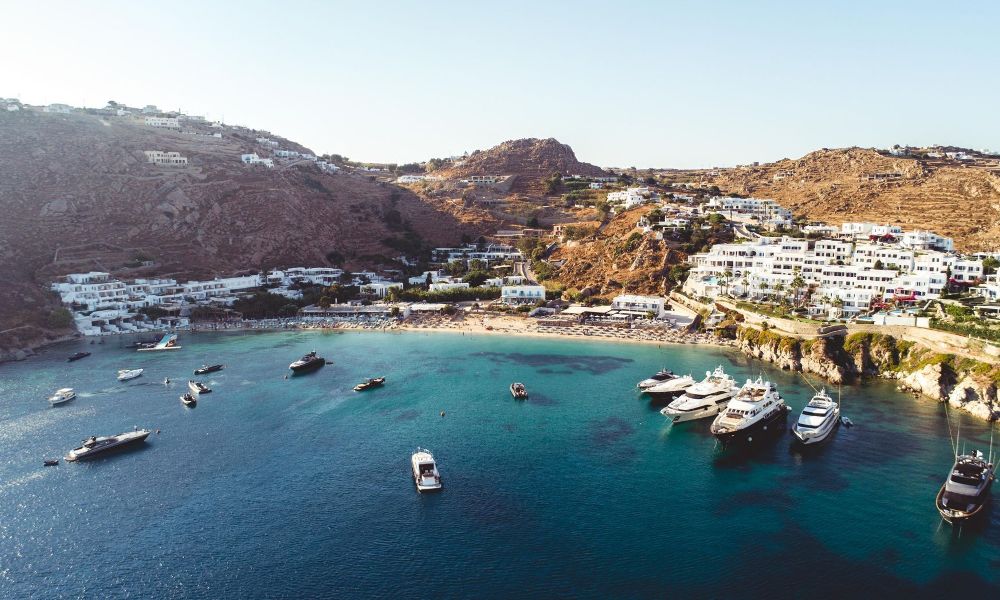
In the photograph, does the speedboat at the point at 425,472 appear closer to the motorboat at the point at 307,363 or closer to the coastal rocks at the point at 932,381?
the motorboat at the point at 307,363

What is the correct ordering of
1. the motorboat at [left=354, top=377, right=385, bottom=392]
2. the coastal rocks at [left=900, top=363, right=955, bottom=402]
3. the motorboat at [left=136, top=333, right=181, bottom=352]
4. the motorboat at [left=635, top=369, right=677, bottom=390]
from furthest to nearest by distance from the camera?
the motorboat at [left=136, top=333, right=181, bottom=352] → the motorboat at [left=354, top=377, right=385, bottom=392] → the motorboat at [left=635, top=369, right=677, bottom=390] → the coastal rocks at [left=900, top=363, right=955, bottom=402]

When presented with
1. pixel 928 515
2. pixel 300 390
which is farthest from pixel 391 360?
pixel 928 515

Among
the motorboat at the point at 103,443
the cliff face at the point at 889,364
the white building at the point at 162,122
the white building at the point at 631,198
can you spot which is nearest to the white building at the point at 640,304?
the cliff face at the point at 889,364

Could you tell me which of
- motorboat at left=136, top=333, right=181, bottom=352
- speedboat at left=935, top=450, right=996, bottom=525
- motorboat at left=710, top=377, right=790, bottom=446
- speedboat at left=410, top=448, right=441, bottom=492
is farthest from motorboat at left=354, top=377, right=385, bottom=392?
speedboat at left=935, top=450, right=996, bottom=525

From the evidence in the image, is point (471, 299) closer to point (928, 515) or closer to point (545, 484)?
point (545, 484)

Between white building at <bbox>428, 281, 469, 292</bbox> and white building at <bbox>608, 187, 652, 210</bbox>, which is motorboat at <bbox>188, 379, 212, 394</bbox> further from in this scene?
white building at <bbox>608, 187, 652, 210</bbox>

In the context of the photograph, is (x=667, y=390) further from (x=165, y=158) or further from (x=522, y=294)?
(x=165, y=158)

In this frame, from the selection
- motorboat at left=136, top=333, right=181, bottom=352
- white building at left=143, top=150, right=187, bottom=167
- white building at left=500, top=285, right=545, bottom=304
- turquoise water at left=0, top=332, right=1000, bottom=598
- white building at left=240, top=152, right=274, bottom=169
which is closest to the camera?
turquoise water at left=0, top=332, right=1000, bottom=598
